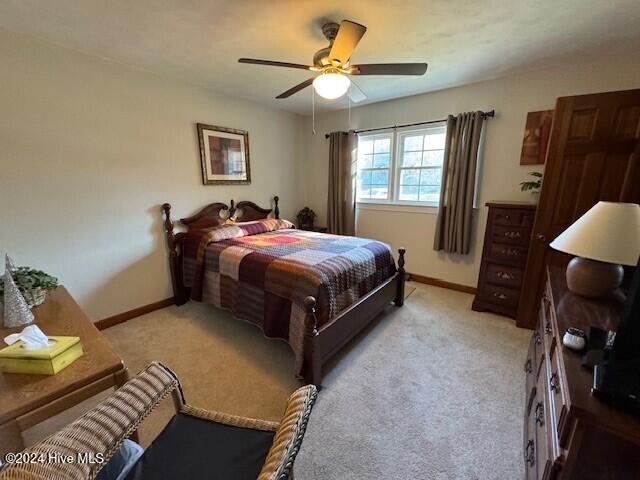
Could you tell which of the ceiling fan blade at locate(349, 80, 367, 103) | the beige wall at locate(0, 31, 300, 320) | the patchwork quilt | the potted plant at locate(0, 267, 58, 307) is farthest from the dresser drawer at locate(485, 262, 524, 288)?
the potted plant at locate(0, 267, 58, 307)

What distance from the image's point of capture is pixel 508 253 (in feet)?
8.91

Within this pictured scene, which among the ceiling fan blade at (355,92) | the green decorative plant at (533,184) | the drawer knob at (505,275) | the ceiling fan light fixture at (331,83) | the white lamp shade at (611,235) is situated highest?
the ceiling fan blade at (355,92)

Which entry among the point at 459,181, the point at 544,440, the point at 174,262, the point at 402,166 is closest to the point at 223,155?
the point at 174,262

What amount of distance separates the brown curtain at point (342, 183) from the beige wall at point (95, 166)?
1526 millimetres

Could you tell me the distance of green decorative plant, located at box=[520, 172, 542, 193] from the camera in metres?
2.69

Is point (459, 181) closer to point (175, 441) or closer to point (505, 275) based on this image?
point (505, 275)

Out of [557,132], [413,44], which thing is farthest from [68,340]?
[557,132]

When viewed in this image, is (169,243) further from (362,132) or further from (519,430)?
(519,430)

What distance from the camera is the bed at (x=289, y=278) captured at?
6.15 ft

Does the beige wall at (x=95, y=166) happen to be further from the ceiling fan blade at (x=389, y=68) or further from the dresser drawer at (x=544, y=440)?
the dresser drawer at (x=544, y=440)

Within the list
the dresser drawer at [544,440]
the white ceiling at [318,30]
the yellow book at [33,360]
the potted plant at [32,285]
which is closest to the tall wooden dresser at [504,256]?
the white ceiling at [318,30]

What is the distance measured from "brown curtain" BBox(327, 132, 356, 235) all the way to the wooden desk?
10.9ft

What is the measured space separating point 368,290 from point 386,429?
1093 mm

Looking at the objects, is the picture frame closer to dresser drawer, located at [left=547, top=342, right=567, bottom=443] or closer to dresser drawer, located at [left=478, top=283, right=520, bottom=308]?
dresser drawer, located at [left=478, top=283, right=520, bottom=308]
